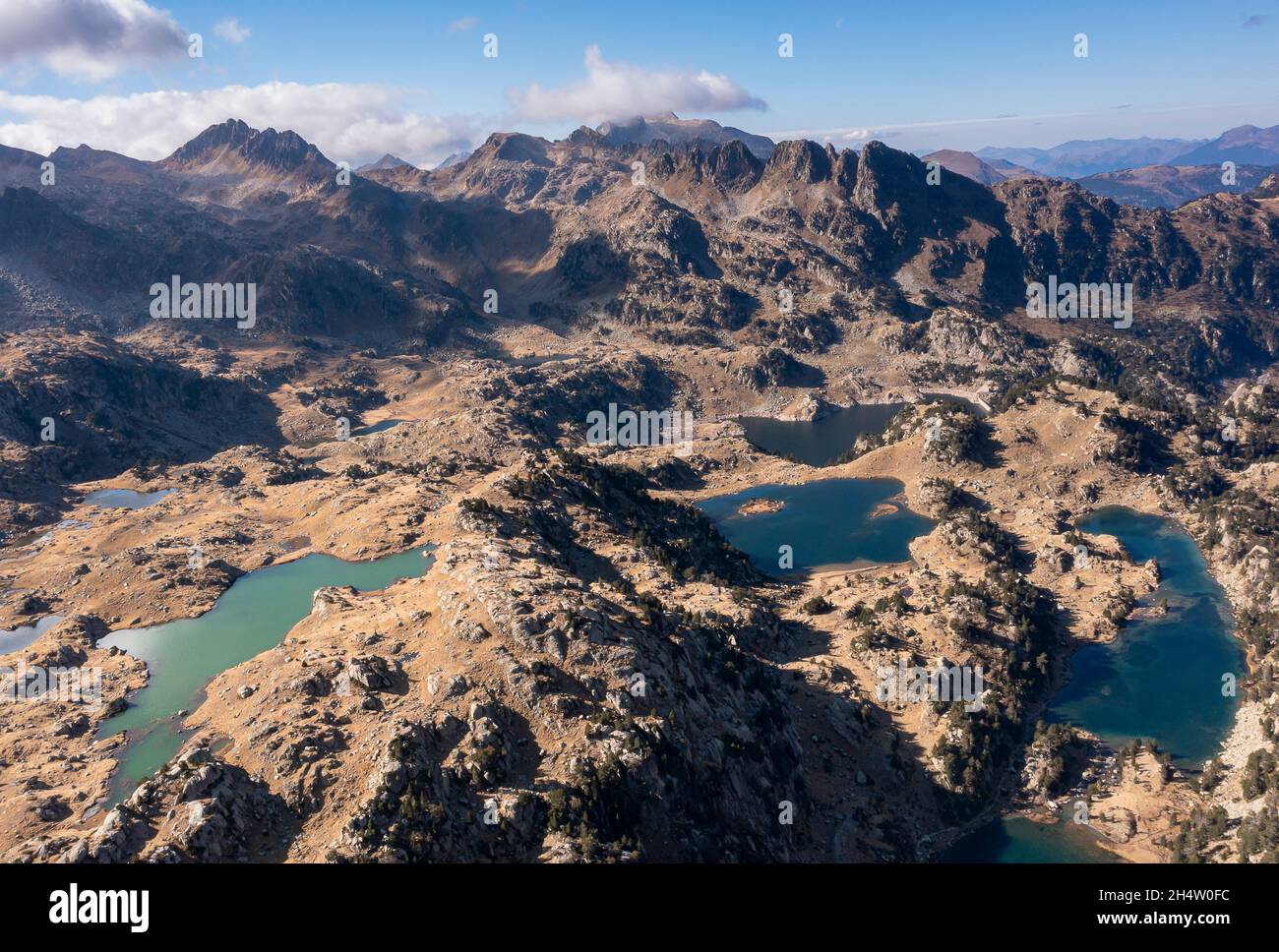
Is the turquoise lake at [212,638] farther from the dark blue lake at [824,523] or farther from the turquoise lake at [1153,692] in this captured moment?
the turquoise lake at [1153,692]

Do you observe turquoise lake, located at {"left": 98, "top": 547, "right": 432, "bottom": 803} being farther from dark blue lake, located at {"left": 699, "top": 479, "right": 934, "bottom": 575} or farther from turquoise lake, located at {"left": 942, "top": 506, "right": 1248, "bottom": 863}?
turquoise lake, located at {"left": 942, "top": 506, "right": 1248, "bottom": 863}

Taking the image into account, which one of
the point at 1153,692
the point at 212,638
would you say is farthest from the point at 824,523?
the point at 212,638

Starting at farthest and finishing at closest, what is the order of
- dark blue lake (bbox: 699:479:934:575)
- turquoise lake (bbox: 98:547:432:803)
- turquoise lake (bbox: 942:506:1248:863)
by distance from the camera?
dark blue lake (bbox: 699:479:934:575) → turquoise lake (bbox: 942:506:1248:863) → turquoise lake (bbox: 98:547:432:803)

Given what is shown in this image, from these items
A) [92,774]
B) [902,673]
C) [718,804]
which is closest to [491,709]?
[718,804]

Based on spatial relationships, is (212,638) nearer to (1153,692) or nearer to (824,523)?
(824,523)

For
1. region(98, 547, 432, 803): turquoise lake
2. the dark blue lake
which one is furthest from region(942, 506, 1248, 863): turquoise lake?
region(98, 547, 432, 803): turquoise lake

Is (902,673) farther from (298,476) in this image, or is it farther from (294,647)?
(298,476)

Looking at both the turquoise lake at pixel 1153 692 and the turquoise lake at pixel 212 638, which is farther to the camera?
the turquoise lake at pixel 1153 692

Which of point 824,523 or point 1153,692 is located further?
point 824,523

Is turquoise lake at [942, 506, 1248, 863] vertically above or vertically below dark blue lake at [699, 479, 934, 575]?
below

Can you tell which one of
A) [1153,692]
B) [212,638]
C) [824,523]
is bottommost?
[1153,692]

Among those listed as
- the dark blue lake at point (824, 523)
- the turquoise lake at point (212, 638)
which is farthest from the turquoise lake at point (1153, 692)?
the turquoise lake at point (212, 638)

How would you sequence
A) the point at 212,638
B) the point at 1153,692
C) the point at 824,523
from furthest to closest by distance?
the point at 824,523 → the point at 1153,692 → the point at 212,638

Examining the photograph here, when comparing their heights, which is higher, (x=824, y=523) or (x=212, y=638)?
(x=824, y=523)
